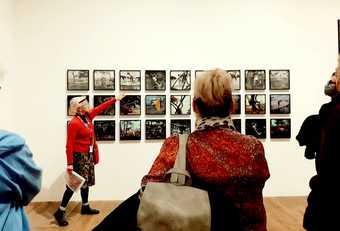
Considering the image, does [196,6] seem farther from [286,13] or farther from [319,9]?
[319,9]

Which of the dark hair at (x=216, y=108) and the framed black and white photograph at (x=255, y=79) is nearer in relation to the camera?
the dark hair at (x=216, y=108)

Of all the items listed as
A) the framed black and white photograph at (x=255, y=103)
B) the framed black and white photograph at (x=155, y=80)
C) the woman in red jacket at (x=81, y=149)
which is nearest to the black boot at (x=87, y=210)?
the woman in red jacket at (x=81, y=149)

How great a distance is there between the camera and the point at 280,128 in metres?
7.22

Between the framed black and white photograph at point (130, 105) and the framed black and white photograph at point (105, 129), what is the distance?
0.99 ft

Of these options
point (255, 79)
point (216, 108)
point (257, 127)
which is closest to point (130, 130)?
point (257, 127)

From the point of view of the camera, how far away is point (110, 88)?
7.06m

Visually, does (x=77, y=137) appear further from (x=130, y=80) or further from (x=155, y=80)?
(x=155, y=80)

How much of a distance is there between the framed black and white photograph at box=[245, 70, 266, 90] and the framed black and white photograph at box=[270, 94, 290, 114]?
296mm

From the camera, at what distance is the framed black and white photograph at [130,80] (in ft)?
23.2

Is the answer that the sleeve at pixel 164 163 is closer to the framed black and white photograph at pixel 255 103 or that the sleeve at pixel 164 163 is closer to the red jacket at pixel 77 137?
the red jacket at pixel 77 137

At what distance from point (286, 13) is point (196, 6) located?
163cm

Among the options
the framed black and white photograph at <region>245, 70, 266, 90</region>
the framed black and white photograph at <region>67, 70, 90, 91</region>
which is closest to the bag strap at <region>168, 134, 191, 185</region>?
the framed black and white photograph at <region>67, 70, 90, 91</region>

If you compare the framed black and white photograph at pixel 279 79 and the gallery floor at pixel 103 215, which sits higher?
the framed black and white photograph at pixel 279 79

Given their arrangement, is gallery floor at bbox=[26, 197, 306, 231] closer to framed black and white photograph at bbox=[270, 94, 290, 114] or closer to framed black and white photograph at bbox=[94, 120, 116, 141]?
framed black and white photograph at bbox=[94, 120, 116, 141]
